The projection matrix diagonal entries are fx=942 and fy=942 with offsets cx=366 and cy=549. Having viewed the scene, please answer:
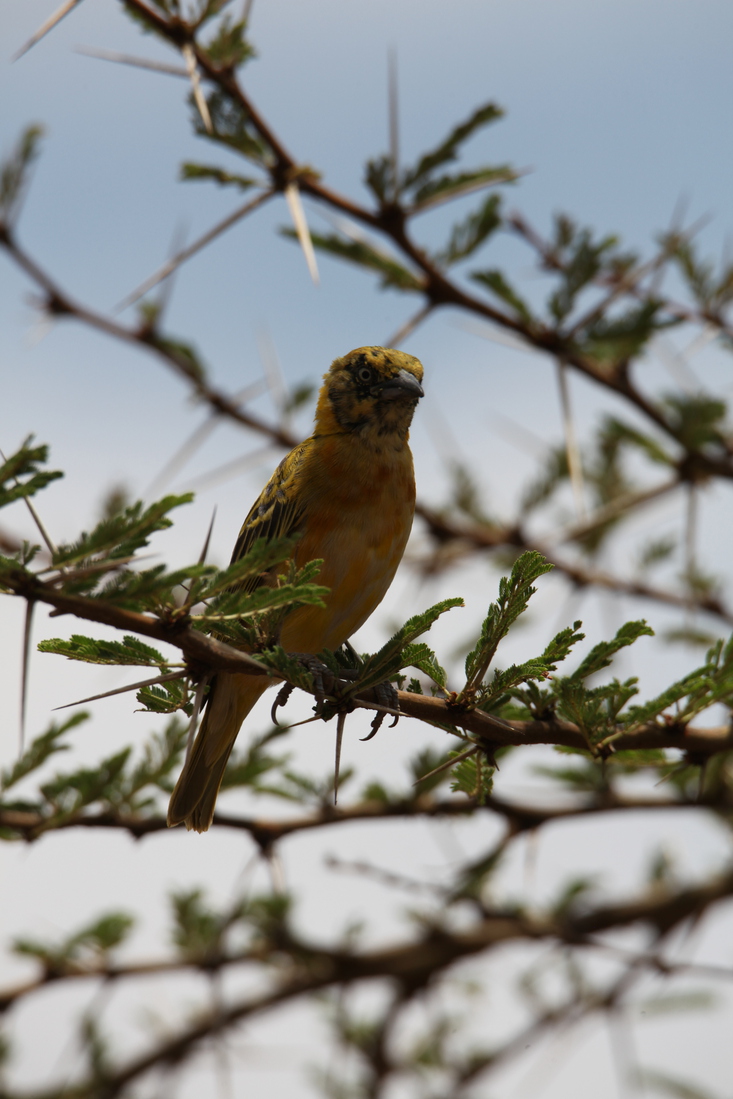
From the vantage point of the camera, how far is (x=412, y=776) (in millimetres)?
3930

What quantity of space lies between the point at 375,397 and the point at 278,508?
34.4 inches

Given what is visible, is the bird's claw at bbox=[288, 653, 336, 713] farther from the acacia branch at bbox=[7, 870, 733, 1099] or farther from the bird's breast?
the acacia branch at bbox=[7, 870, 733, 1099]

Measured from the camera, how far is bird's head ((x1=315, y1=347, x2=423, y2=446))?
198 inches

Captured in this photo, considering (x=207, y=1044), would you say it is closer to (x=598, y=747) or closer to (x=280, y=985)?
(x=280, y=985)

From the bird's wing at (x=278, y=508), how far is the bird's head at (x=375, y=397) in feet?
0.92

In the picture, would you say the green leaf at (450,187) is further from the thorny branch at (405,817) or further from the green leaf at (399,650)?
the green leaf at (399,650)

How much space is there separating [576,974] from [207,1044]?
198 cm

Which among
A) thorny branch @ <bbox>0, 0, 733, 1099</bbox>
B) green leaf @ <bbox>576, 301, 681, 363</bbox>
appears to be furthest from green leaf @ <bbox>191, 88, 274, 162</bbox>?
green leaf @ <bbox>576, 301, 681, 363</bbox>

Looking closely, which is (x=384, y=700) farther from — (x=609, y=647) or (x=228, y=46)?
(x=228, y=46)

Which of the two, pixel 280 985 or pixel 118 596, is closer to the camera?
pixel 118 596

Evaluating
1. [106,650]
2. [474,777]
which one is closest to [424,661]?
[474,777]

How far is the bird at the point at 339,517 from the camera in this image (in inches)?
178

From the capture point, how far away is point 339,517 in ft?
15.0

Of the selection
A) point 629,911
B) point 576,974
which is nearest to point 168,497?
point 629,911
